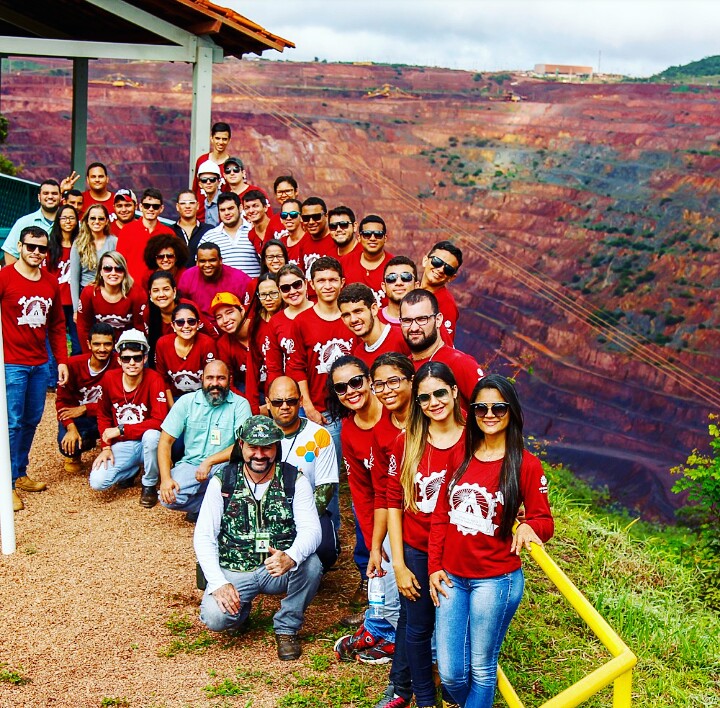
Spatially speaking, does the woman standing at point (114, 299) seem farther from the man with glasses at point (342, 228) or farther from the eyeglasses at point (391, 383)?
the eyeglasses at point (391, 383)

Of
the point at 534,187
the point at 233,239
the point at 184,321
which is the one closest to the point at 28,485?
the point at 184,321

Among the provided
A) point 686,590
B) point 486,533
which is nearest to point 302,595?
point 486,533

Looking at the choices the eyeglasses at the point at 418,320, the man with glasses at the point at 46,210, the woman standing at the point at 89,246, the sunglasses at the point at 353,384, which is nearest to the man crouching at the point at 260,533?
the sunglasses at the point at 353,384

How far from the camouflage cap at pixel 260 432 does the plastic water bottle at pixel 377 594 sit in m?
0.80

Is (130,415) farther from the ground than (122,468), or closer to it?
farther from the ground

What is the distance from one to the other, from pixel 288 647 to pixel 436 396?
1724 millimetres

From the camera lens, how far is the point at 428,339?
14.8 feet

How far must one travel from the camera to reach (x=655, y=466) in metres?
37.9

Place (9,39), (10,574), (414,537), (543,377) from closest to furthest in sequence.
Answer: (414,537) → (10,574) → (9,39) → (543,377)

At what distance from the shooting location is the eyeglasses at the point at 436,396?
154 inches

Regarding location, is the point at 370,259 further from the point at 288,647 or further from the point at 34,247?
the point at 288,647

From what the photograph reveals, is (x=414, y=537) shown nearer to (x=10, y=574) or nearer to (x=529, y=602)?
(x=529, y=602)

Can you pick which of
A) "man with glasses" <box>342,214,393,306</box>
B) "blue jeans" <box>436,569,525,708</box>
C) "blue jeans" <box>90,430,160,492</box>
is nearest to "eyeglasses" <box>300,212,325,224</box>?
"man with glasses" <box>342,214,393,306</box>

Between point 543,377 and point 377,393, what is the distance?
39765 mm
